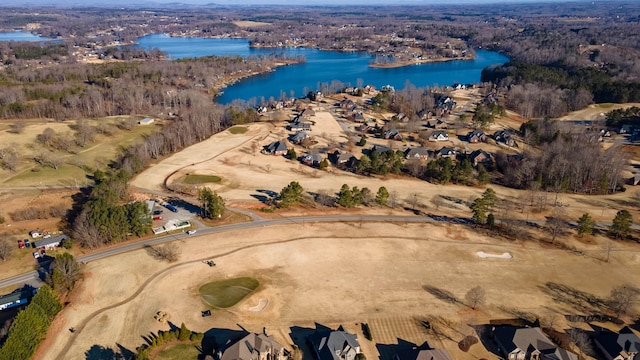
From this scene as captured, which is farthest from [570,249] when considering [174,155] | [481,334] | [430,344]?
[174,155]

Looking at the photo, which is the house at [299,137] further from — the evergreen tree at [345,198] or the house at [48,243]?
the house at [48,243]

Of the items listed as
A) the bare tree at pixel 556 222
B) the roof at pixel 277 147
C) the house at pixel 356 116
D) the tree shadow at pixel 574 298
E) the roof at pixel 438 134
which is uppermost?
the house at pixel 356 116

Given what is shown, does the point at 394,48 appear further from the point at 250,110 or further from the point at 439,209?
the point at 439,209

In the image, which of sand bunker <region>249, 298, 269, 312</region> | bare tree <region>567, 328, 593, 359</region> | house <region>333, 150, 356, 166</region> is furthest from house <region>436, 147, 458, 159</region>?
sand bunker <region>249, 298, 269, 312</region>

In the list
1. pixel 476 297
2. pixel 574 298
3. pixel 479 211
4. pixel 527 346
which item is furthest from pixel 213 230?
pixel 574 298

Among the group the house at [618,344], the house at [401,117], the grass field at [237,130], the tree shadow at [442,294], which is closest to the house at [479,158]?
the house at [401,117]

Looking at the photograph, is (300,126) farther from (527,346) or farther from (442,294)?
(527,346)

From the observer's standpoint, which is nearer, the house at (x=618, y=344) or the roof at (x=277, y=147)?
the house at (x=618, y=344)
